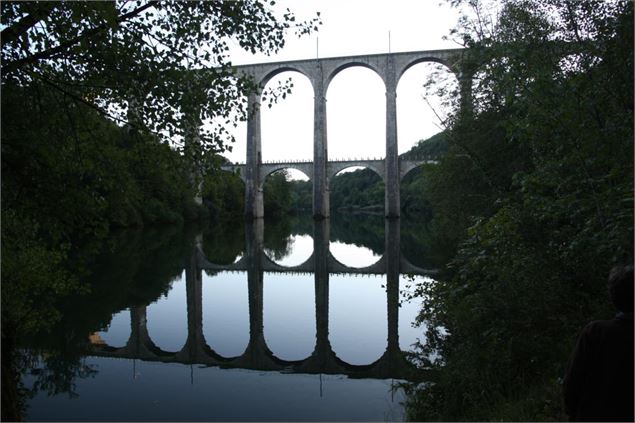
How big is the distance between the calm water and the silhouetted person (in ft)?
11.9

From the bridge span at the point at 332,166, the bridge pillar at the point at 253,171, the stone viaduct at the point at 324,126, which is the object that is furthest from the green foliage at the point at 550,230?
the bridge pillar at the point at 253,171

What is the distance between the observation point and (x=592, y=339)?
2410 millimetres

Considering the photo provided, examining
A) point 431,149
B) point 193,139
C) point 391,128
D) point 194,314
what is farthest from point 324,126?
point 193,139

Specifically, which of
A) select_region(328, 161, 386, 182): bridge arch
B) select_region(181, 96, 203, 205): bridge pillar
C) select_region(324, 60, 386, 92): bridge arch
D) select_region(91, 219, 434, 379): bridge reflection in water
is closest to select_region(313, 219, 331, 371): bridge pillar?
select_region(91, 219, 434, 379): bridge reflection in water

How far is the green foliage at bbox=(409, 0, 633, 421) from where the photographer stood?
4379mm

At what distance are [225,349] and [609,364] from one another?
7.18 metres

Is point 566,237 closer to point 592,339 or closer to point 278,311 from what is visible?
point 592,339

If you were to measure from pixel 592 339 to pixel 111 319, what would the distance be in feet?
33.1

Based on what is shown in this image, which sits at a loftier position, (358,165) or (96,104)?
(358,165)

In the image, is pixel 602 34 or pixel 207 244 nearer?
pixel 602 34

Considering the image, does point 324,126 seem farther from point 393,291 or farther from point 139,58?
point 139,58

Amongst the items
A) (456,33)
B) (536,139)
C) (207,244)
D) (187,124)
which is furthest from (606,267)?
(207,244)

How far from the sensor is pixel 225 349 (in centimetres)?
872

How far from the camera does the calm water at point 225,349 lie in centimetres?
623
